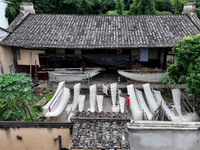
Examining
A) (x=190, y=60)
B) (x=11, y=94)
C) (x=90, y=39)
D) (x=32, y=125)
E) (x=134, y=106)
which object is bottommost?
(x=134, y=106)

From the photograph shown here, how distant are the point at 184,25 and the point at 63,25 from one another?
9073 mm

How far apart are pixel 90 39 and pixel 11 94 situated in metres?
6.61

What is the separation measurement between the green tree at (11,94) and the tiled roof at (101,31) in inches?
185

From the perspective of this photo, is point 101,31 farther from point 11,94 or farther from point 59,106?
point 11,94

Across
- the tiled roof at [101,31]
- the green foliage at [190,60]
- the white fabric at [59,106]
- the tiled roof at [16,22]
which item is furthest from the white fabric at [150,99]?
the tiled roof at [16,22]

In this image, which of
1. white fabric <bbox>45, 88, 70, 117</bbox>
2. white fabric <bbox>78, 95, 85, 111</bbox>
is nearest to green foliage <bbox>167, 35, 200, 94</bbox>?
white fabric <bbox>78, 95, 85, 111</bbox>

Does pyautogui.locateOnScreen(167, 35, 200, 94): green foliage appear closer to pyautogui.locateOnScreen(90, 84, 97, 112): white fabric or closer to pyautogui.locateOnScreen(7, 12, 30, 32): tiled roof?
pyautogui.locateOnScreen(90, 84, 97, 112): white fabric

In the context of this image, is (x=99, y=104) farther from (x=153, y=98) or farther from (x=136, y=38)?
(x=136, y=38)

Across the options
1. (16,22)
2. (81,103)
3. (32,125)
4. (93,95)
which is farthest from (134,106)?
(16,22)

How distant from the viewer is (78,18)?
14.2 m

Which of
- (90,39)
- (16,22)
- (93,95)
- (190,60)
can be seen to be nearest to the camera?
(190,60)

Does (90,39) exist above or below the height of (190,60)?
above

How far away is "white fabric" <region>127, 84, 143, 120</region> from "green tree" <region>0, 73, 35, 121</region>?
209 inches

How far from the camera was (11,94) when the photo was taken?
691cm
